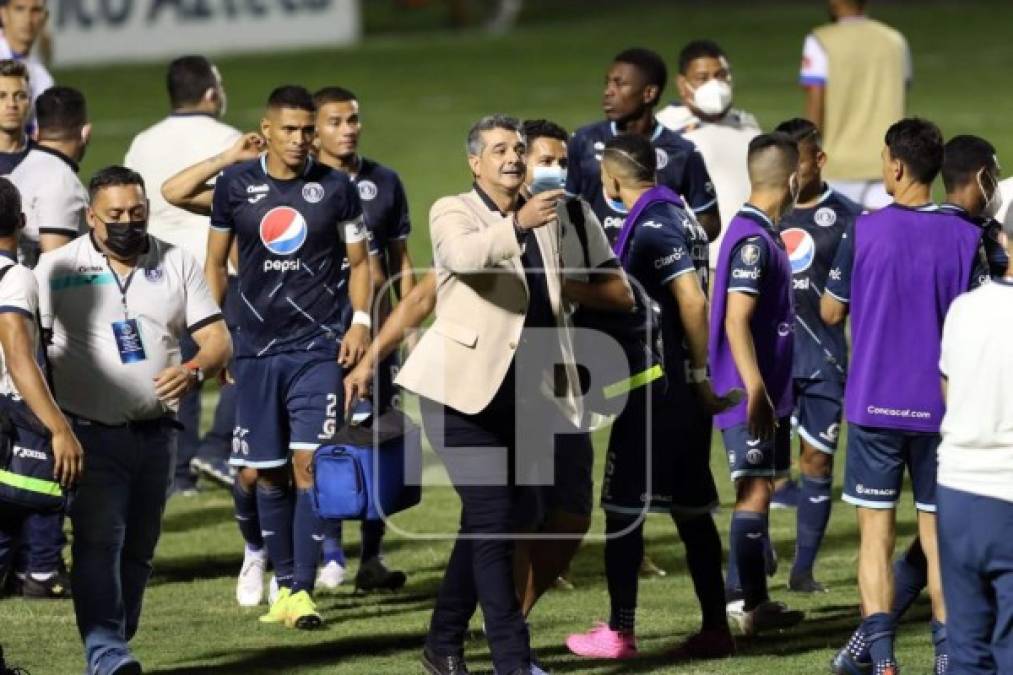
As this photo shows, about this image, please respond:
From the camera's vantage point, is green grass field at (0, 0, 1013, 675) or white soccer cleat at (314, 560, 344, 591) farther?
white soccer cleat at (314, 560, 344, 591)

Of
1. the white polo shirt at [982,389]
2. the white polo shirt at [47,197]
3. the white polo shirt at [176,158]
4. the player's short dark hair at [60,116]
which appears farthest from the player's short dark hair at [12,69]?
the white polo shirt at [982,389]

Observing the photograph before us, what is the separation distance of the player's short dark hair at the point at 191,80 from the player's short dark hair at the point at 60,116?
1170mm

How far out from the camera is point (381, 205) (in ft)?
35.6

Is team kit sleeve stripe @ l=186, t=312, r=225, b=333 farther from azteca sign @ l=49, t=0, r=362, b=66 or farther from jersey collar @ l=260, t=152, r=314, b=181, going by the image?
azteca sign @ l=49, t=0, r=362, b=66

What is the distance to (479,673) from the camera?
8.70m

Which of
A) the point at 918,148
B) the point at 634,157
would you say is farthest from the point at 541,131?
the point at 918,148

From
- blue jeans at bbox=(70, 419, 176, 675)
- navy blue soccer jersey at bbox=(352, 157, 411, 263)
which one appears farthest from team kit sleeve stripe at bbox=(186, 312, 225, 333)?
navy blue soccer jersey at bbox=(352, 157, 411, 263)

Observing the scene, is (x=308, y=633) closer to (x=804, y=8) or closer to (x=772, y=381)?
(x=772, y=381)

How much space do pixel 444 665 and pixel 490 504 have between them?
713mm

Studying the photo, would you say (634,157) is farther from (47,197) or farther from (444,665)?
(47,197)

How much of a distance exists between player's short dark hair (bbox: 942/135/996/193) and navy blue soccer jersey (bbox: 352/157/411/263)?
3286mm

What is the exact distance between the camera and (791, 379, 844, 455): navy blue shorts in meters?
10.3

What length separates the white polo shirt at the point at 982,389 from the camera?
6.89 meters

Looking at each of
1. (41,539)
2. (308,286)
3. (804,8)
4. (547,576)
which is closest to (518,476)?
(547,576)
